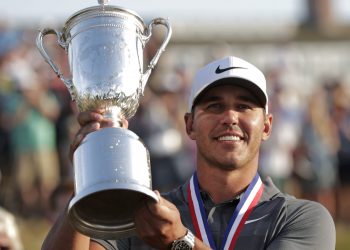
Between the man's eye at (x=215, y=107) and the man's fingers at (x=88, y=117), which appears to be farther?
the man's eye at (x=215, y=107)

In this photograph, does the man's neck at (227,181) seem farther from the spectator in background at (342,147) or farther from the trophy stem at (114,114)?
the spectator in background at (342,147)

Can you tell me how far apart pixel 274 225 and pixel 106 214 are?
0.75 m

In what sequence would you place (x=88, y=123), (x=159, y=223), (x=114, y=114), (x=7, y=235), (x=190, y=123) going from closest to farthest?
(x=159, y=223), (x=88, y=123), (x=114, y=114), (x=190, y=123), (x=7, y=235)

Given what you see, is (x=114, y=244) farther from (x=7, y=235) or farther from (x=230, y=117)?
(x=7, y=235)

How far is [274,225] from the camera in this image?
15.3ft

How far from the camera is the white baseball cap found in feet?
15.8

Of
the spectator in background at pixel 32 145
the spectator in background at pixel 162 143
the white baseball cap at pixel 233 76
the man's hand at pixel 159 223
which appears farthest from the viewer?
the spectator in background at pixel 162 143

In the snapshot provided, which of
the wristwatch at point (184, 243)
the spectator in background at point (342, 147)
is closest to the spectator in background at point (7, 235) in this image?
the wristwatch at point (184, 243)

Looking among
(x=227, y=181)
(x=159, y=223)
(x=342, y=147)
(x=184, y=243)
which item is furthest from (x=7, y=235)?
(x=342, y=147)

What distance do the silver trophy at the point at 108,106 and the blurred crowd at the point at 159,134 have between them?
247 inches

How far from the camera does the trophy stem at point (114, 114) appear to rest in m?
4.43

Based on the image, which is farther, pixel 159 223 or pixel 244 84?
pixel 244 84

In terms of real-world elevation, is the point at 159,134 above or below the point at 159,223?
below

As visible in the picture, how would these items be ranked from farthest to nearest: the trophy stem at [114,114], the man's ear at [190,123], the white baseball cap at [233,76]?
1. the man's ear at [190,123]
2. the white baseball cap at [233,76]
3. the trophy stem at [114,114]
